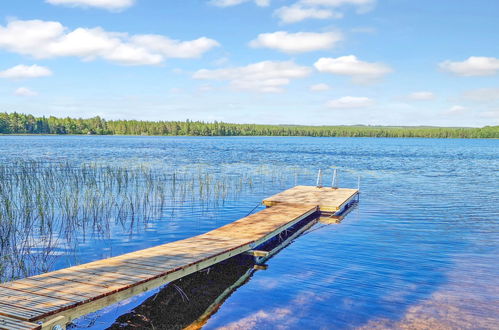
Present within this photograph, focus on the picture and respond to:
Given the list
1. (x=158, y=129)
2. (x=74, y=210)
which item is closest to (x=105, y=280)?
(x=74, y=210)

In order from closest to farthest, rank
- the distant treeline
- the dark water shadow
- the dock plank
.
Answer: the dock plank
the dark water shadow
the distant treeline

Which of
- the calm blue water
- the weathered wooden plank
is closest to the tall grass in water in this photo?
the calm blue water

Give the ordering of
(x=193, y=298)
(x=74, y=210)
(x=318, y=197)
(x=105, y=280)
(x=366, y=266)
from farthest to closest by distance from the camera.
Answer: (x=318, y=197)
(x=74, y=210)
(x=366, y=266)
(x=193, y=298)
(x=105, y=280)

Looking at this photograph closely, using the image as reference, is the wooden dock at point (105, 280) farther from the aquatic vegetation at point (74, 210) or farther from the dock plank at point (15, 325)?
the aquatic vegetation at point (74, 210)

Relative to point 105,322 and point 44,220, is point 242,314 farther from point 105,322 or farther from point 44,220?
point 44,220

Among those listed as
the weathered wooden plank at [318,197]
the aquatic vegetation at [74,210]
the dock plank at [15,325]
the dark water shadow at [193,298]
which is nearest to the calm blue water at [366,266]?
the dark water shadow at [193,298]

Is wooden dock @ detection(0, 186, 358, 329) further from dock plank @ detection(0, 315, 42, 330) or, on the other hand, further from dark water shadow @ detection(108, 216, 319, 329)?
dark water shadow @ detection(108, 216, 319, 329)

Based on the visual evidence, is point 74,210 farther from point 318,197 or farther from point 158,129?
point 158,129

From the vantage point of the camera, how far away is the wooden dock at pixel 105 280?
574 cm

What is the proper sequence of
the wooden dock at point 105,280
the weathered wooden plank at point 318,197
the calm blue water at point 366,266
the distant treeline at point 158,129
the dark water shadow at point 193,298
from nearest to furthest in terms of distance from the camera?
the wooden dock at point 105,280
the dark water shadow at point 193,298
the calm blue water at point 366,266
the weathered wooden plank at point 318,197
the distant treeline at point 158,129

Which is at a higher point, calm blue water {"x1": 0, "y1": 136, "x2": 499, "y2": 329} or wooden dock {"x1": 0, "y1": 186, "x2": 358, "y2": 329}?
wooden dock {"x1": 0, "y1": 186, "x2": 358, "y2": 329}

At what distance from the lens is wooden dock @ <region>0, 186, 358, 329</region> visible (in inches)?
226

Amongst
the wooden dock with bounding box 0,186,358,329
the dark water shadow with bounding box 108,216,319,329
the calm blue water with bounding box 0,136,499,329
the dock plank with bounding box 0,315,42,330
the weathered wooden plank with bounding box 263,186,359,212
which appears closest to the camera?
the dock plank with bounding box 0,315,42,330

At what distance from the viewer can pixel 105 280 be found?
716cm
